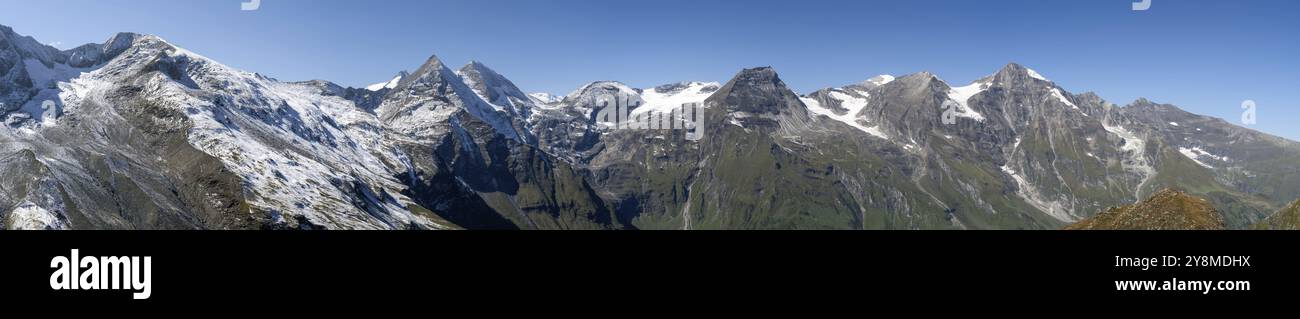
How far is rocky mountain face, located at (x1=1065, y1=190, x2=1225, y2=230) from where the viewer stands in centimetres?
8044

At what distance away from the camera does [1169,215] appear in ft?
270

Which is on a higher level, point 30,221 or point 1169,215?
point 1169,215

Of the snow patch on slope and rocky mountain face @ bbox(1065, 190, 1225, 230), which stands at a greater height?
rocky mountain face @ bbox(1065, 190, 1225, 230)

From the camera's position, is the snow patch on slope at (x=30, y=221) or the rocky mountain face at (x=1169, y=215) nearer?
the rocky mountain face at (x=1169, y=215)

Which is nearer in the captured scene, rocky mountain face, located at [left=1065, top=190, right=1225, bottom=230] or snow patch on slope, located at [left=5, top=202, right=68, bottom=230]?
rocky mountain face, located at [left=1065, top=190, right=1225, bottom=230]

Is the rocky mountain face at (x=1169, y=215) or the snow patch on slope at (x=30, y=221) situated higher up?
the rocky mountain face at (x=1169, y=215)

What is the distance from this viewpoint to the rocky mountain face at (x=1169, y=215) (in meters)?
80.4

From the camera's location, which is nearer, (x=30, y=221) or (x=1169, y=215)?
(x=1169, y=215)
